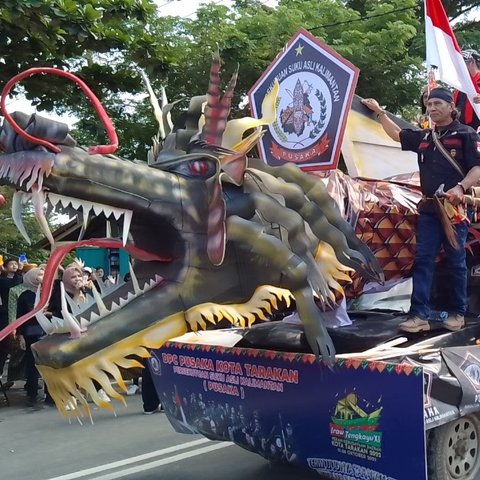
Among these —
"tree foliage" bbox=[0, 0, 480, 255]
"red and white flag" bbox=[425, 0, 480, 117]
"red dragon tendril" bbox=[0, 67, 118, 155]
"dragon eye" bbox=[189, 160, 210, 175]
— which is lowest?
"dragon eye" bbox=[189, 160, 210, 175]

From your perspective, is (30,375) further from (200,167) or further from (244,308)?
(200,167)

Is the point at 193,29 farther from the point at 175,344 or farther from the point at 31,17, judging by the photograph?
the point at 175,344

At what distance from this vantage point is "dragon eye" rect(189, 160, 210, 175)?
3367 millimetres

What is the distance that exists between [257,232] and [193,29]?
11.4 meters

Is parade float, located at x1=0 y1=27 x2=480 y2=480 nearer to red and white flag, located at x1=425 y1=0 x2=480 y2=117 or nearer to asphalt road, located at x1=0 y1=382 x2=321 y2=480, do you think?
asphalt road, located at x1=0 y1=382 x2=321 y2=480

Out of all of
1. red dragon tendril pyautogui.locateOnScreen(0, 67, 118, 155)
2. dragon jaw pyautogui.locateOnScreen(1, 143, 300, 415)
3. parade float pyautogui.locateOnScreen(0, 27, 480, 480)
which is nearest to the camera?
red dragon tendril pyautogui.locateOnScreen(0, 67, 118, 155)

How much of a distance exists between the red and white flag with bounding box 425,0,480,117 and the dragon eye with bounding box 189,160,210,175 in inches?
91.0

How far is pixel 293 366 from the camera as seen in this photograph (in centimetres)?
386

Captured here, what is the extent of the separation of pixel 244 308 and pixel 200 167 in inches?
28.1

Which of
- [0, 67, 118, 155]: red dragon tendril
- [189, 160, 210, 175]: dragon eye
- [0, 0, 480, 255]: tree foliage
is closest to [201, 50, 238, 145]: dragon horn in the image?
[189, 160, 210, 175]: dragon eye

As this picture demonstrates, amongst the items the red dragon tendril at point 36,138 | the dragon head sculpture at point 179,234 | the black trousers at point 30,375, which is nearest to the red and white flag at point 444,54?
the dragon head sculpture at point 179,234

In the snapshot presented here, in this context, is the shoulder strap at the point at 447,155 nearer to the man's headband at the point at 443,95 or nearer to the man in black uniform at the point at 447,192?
the man in black uniform at the point at 447,192

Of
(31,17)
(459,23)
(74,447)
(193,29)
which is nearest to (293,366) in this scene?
(74,447)

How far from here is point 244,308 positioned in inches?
135
